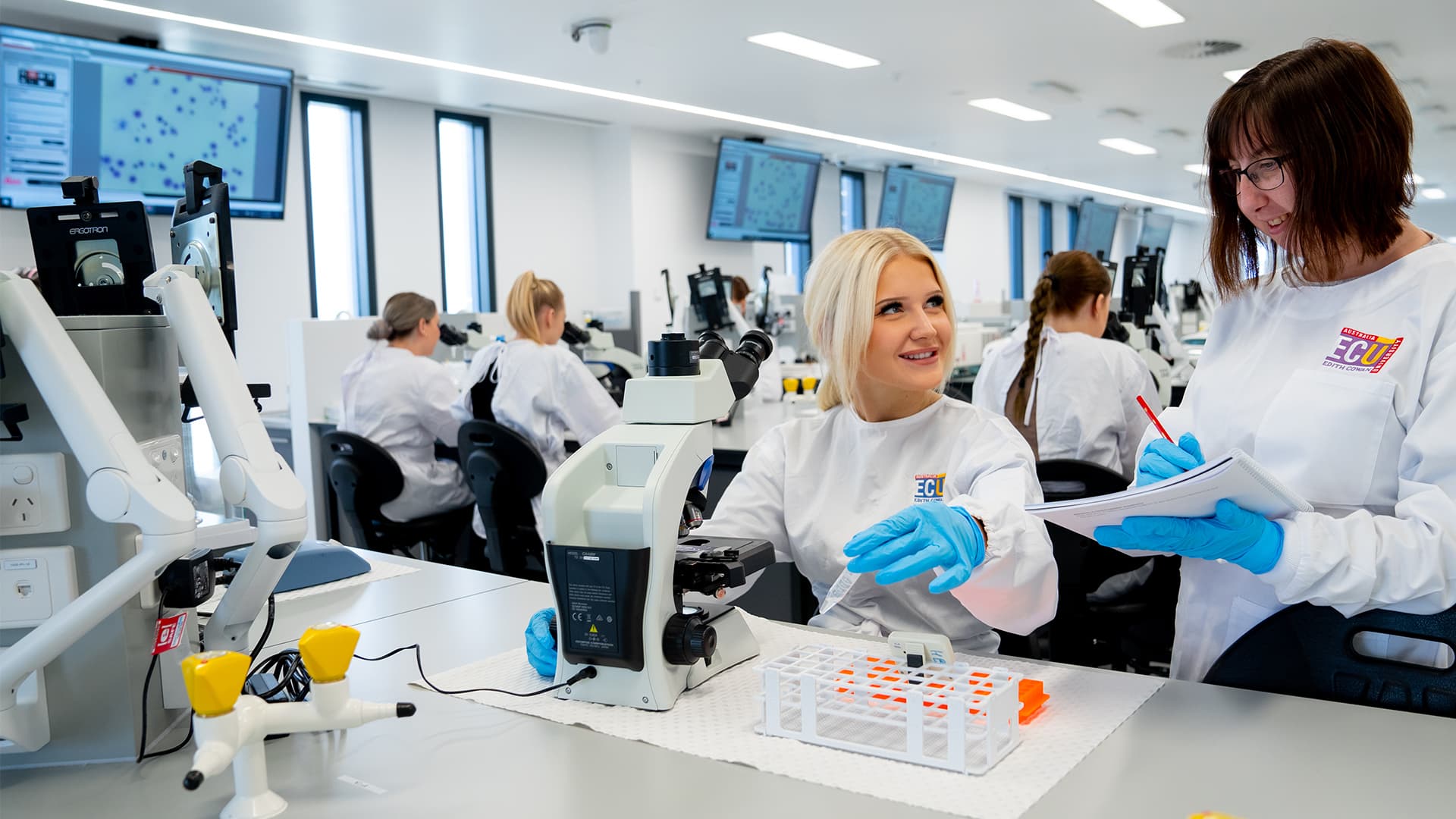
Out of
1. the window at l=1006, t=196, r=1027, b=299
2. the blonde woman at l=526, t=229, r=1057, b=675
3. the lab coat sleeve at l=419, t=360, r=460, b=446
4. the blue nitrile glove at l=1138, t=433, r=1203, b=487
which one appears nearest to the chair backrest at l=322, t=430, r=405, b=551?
the lab coat sleeve at l=419, t=360, r=460, b=446

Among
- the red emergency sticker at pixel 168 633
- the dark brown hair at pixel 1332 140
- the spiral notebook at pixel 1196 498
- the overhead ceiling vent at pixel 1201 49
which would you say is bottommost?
the red emergency sticker at pixel 168 633

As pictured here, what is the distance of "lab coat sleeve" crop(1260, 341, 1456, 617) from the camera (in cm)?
109

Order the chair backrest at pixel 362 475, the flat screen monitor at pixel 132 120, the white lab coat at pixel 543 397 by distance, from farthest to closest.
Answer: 1. the flat screen monitor at pixel 132 120
2. the white lab coat at pixel 543 397
3. the chair backrest at pixel 362 475

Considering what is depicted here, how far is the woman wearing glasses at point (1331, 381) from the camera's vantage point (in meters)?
1.11

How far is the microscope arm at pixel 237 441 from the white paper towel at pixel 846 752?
270 mm

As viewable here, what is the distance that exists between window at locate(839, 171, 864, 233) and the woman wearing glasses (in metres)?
9.65

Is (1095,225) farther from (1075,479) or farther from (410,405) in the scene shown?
(1075,479)

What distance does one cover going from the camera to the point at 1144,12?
5430 mm

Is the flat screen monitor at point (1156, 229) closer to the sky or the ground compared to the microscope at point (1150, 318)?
closer to the sky

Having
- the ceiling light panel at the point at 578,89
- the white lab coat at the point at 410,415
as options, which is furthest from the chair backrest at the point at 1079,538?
the white lab coat at the point at 410,415

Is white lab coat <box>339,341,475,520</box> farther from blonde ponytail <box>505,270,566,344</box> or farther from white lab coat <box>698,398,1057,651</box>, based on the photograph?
white lab coat <box>698,398,1057,651</box>

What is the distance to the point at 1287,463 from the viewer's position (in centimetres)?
123

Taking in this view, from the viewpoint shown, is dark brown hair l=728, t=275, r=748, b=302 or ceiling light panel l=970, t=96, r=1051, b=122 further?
ceiling light panel l=970, t=96, r=1051, b=122

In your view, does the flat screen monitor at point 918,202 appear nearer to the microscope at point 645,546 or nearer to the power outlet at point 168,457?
the microscope at point 645,546
